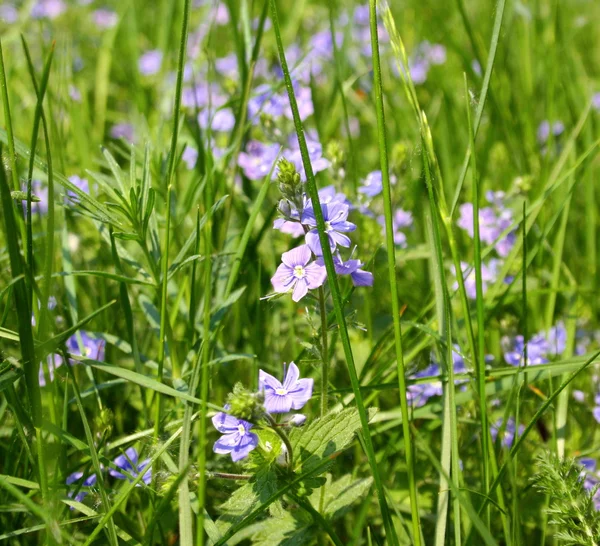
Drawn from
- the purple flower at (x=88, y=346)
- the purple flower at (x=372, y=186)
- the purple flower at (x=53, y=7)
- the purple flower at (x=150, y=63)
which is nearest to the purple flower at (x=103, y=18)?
the purple flower at (x=53, y=7)

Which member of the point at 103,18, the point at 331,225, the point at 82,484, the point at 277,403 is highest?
the point at 103,18

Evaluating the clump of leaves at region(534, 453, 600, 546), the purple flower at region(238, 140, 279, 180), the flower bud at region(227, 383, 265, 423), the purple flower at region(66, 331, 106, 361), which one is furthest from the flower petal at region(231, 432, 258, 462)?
the purple flower at region(238, 140, 279, 180)

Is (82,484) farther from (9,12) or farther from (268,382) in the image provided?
(9,12)

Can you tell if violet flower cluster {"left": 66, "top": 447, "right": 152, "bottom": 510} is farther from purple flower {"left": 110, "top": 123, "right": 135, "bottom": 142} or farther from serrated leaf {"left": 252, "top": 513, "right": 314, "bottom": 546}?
purple flower {"left": 110, "top": 123, "right": 135, "bottom": 142}

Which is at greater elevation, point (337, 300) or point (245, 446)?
point (337, 300)

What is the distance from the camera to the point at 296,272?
5.28 feet

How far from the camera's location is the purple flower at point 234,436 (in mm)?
1540

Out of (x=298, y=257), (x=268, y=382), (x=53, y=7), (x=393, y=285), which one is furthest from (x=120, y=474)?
(x=53, y=7)

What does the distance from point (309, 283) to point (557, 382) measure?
1.22 m

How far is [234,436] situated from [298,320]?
1074 millimetres

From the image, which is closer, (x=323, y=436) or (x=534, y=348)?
(x=323, y=436)

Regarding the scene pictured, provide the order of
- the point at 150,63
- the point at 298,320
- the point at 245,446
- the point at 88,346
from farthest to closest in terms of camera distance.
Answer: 1. the point at 150,63
2. the point at 298,320
3. the point at 88,346
4. the point at 245,446

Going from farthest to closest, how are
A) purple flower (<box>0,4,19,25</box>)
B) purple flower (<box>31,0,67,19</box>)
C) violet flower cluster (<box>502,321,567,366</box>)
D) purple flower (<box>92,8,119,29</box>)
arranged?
purple flower (<box>92,8,119,29</box>) < purple flower (<box>31,0,67,19</box>) < purple flower (<box>0,4,19,25</box>) < violet flower cluster (<box>502,321,567,366</box>)

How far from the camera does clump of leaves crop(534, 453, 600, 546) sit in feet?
5.15
